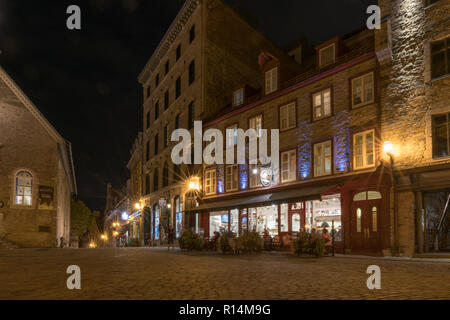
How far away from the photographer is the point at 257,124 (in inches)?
993

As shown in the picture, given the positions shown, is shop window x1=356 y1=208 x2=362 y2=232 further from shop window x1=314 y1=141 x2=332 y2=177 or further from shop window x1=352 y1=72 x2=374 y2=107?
shop window x1=352 y1=72 x2=374 y2=107

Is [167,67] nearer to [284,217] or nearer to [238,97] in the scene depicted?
[238,97]

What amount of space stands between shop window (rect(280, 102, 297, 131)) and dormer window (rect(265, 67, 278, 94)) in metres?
1.75

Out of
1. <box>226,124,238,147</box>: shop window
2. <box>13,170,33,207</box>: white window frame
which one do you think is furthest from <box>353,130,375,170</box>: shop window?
<box>13,170,33,207</box>: white window frame

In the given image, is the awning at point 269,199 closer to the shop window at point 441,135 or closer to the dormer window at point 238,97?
the shop window at point 441,135

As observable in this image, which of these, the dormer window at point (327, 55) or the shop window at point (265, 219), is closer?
the dormer window at point (327, 55)

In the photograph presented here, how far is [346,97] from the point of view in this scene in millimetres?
19812

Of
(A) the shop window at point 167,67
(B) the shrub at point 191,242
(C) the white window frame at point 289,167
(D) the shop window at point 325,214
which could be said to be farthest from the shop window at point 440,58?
(A) the shop window at point 167,67

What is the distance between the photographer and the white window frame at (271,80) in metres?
24.6

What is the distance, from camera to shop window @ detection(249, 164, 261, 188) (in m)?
24.5

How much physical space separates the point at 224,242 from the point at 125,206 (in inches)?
1607

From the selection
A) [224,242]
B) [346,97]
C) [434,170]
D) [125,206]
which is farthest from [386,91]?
[125,206]

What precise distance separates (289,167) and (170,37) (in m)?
21.1
